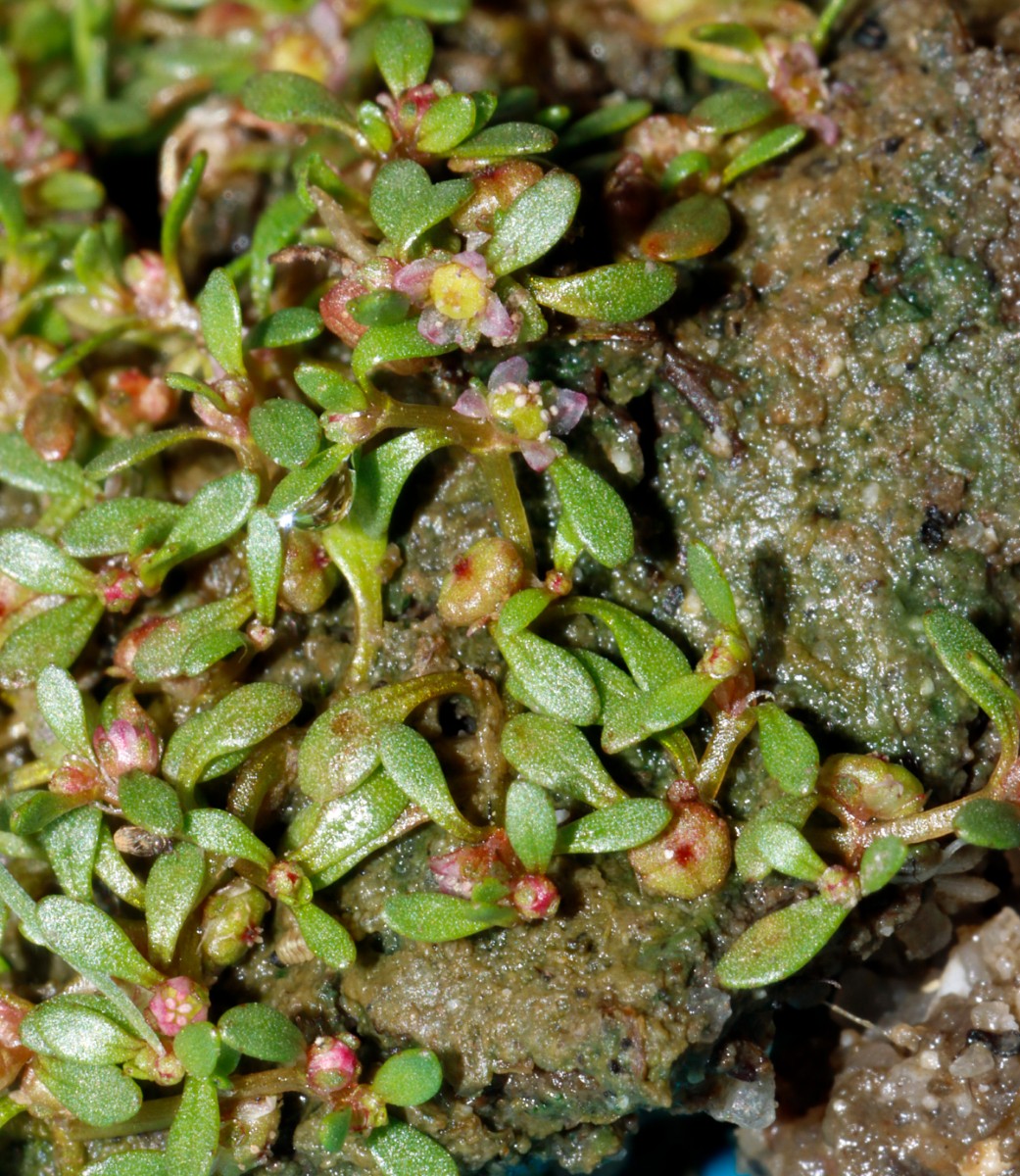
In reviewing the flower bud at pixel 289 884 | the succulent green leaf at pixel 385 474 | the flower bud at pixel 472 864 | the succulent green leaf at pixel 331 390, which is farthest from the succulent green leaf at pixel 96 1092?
the succulent green leaf at pixel 331 390

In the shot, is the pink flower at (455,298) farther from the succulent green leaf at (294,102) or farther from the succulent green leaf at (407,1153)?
the succulent green leaf at (407,1153)

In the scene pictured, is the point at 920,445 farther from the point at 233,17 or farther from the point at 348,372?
the point at 233,17

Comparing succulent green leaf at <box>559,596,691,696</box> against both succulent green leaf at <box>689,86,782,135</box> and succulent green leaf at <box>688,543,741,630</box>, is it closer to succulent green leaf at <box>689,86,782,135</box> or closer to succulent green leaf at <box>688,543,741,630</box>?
succulent green leaf at <box>688,543,741,630</box>

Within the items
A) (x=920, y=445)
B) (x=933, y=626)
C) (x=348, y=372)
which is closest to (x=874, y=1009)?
(x=933, y=626)

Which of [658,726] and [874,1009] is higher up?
[658,726]

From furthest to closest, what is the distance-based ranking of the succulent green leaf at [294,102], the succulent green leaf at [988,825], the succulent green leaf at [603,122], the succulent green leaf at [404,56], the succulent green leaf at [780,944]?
the succulent green leaf at [603,122] < the succulent green leaf at [294,102] < the succulent green leaf at [404,56] < the succulent green leaf at [780,944] < the succulent green leaf at [988,825]

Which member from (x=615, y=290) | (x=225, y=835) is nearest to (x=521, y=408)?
(x=615, y=290)

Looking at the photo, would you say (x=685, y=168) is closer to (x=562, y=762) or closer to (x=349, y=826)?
(x=562, y=762)
